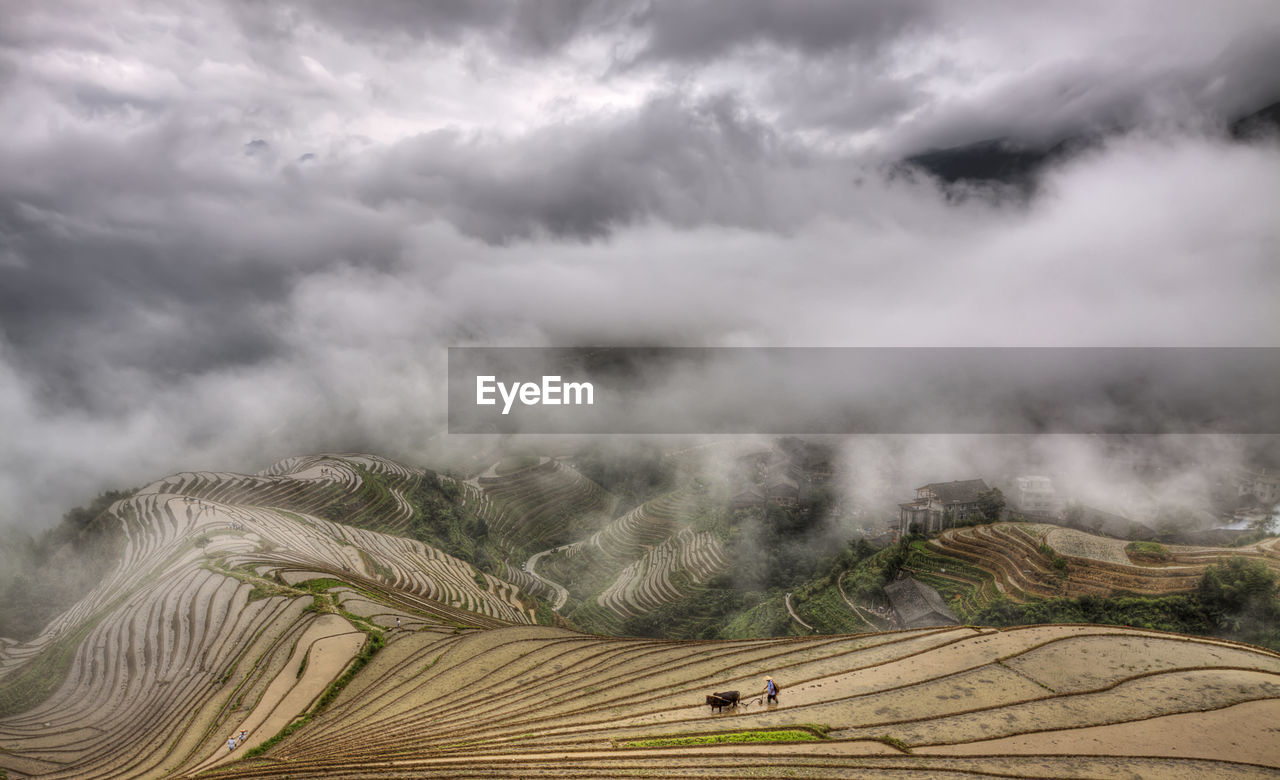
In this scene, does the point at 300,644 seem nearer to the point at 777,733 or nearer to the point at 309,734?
the point at 309,734

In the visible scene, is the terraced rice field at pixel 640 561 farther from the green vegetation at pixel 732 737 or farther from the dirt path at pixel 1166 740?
the dirt path at pixel 1166 740

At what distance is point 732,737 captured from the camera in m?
10.9

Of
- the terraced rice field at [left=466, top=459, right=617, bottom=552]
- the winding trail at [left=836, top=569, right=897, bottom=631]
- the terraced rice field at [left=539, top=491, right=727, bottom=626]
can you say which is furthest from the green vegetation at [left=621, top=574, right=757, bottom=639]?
the terraced rice field at [left=466, top=459, right=617, bottom=552]

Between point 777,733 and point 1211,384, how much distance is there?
70.6m

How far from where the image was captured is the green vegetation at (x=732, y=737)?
1065 cm

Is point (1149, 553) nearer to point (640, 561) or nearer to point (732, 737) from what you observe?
point (732, 737)

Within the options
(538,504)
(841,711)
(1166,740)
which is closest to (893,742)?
(841,711)

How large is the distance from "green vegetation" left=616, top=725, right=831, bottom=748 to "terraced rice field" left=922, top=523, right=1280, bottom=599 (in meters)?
26.9

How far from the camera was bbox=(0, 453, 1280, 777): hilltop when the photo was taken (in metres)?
10.5

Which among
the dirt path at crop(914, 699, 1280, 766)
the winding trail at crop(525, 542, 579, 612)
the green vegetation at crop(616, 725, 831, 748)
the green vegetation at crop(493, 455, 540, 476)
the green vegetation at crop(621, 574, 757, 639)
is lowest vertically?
the winding trail at crop(525, 542, 579, 612)

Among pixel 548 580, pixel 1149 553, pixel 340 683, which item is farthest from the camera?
pixel 548 580

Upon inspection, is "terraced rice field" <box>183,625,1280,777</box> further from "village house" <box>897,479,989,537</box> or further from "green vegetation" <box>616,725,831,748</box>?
"village house" <box>897,479,989,537</box>

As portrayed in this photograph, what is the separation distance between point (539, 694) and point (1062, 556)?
3250 centimetres

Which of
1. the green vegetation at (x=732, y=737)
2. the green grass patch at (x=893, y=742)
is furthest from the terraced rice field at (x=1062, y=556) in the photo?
the green vegetation at (x=732, y=737)
